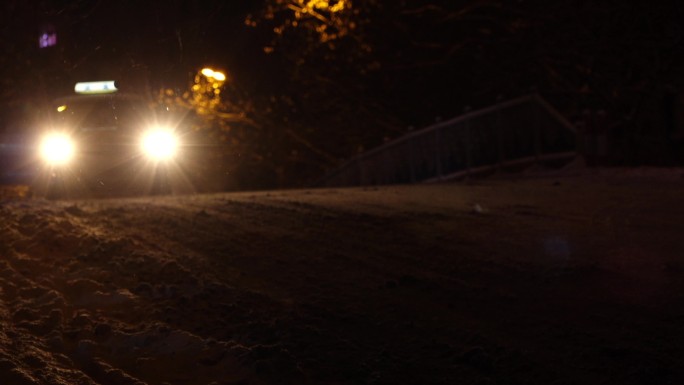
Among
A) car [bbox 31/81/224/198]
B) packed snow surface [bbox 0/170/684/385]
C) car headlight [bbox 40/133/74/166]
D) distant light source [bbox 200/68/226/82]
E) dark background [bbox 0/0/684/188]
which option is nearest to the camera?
packed snow surface [bbox 0/170/684/385]

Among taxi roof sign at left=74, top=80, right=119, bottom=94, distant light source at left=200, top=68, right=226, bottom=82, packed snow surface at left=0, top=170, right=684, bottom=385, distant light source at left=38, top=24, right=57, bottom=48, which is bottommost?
packed snow surface at left=0, top=170, right=684, bottom=385

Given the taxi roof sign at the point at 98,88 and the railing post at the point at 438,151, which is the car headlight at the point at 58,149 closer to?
the taxi roof sign at the point at 98,88

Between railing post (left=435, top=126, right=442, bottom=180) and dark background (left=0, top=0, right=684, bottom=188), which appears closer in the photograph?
dark background (left=0, top=0, right=684, bottom=188)

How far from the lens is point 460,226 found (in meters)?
8.27

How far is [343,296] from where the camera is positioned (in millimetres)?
5980

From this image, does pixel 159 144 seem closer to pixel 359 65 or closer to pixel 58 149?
pixel 58 149

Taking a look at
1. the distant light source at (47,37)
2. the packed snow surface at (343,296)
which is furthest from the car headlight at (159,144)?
the distant light source at (47,37)

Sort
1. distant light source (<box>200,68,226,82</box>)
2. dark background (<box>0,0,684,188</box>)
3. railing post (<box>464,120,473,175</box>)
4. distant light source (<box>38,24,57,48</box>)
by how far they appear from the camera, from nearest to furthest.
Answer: dark background (<box>0,0,684,188</box>) → railing post (<box>464,120,473,175</box>) → distant light source (<box>200,68,226,82</box>) → distant light source (<box>38,24,57,48</box>)

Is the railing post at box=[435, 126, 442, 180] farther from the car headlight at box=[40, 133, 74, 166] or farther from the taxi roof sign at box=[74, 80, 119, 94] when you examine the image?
the car headlight at box=[40, 133, 74, 166]

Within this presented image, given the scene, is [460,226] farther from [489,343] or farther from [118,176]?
[118,176]

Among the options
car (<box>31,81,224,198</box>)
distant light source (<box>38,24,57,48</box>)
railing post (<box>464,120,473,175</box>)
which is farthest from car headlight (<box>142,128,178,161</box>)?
railing post (<box>464,120,473,175</box>)

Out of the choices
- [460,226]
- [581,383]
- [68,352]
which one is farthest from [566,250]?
[68,352]

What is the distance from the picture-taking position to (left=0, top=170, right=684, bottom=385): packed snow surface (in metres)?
4.73

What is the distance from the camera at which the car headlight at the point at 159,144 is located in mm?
13930
